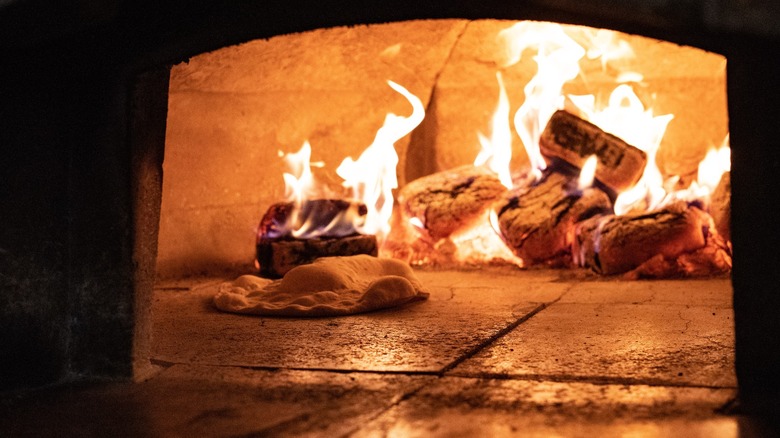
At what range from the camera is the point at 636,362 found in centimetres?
300

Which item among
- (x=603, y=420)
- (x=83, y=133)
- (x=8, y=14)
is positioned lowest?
(x=603, y=420)

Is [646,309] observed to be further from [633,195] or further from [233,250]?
[233,250]

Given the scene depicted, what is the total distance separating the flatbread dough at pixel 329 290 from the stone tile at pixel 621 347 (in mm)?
734

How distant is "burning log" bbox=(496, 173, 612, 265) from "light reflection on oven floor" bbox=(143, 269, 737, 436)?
1035 mm

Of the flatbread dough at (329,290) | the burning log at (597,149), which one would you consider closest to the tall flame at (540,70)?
the burning log at (597,149)

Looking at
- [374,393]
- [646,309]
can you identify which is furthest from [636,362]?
[646,309]

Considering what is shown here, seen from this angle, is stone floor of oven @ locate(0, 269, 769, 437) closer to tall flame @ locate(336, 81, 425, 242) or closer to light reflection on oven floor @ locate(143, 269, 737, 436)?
light reflection on oven floor @ locate(143, 269, 737, 436)

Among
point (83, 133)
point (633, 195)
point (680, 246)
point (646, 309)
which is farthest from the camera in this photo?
point (633, 195)

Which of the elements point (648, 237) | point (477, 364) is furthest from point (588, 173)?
point (477, 364)

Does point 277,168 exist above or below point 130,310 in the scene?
above

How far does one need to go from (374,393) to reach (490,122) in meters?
3.95

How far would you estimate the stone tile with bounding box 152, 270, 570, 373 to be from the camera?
320 cm

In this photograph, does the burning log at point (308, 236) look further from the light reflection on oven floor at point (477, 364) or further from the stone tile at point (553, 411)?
the stone tile at point (553, 411)

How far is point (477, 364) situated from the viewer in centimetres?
306
